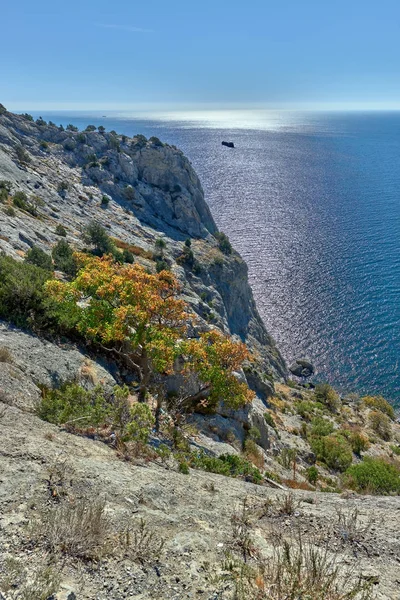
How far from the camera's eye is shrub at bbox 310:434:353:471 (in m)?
30.7

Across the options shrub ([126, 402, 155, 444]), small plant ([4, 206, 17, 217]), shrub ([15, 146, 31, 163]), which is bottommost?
shrub ([126, 402, 155, 444])

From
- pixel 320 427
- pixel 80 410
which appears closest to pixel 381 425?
pixel 320 427

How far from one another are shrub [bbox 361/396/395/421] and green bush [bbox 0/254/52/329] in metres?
53.0

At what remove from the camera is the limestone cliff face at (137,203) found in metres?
56.8

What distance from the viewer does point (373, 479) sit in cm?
2252

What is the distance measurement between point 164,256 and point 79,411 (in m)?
47.5

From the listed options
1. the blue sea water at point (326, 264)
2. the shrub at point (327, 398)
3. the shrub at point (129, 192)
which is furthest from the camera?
the shrub at point (129, 192)

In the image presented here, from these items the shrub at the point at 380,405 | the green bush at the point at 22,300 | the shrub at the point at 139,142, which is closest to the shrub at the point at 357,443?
the shrub at the point at 380,405

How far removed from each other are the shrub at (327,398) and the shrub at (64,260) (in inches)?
1609

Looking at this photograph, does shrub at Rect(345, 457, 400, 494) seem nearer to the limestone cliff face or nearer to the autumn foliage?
the autumn foliage

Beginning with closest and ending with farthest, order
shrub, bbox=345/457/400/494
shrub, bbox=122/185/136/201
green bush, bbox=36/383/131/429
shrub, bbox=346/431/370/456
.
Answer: green bush, bbox=36/383/131/429
shrub, bbox=345/457/400/494
shrub, bbox=346/431/370/456
shrub, bbox=122/185/136/201

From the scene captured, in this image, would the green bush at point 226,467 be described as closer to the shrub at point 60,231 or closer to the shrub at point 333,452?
the shrub at point 333,452

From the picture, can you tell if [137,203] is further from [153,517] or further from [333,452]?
[153,517]

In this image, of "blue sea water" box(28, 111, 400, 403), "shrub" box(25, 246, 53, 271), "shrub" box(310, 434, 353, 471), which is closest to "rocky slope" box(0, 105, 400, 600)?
"shrub" box(310, 434, 353, 471)
